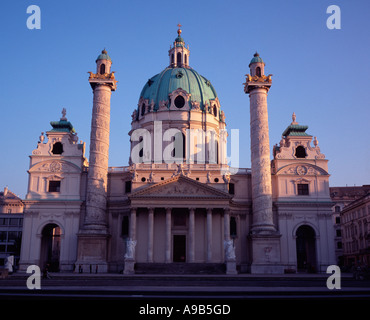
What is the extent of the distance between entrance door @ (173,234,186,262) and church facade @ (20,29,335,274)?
11 cm

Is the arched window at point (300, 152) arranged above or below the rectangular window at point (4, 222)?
above

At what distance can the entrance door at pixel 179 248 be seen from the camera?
45938 millimetres

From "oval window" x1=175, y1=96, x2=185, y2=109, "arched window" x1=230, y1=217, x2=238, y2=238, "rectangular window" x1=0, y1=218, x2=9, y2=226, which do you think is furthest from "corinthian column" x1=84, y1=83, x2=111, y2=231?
"rectangular window" x1=0, y1=218, x2=9, y2=226

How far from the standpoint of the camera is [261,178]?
147ft

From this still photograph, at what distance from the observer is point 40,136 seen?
49562 millimetres

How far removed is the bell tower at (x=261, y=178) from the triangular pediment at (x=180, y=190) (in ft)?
12.7

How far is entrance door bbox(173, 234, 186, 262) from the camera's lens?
45938mm

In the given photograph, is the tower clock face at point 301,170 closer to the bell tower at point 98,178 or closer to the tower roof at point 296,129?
the tower roof at point 296,129

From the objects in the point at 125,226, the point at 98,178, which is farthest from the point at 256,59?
the point at 125,226

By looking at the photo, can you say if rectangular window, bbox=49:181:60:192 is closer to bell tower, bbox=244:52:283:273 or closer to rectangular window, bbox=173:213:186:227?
rectangular window, bbox=173:213:186:227

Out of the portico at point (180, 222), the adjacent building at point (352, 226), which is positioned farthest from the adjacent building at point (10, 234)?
the adjacent building at point (352, 226)

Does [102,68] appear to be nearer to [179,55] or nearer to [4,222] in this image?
[179,55]

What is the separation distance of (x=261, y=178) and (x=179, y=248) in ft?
40.2
